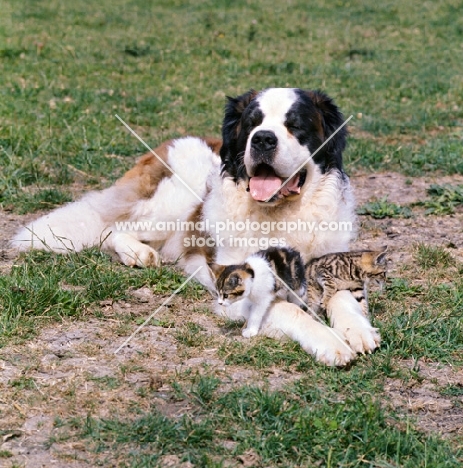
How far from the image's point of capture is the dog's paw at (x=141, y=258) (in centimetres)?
509

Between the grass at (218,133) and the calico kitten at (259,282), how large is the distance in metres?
0.18

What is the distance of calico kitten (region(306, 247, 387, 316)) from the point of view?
13.7 ft

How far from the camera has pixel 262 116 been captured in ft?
14.7

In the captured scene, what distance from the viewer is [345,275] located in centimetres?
420

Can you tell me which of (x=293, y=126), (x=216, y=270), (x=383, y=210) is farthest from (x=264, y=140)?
(x=383, y=210)

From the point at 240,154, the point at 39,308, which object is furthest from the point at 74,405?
the point at 240,154

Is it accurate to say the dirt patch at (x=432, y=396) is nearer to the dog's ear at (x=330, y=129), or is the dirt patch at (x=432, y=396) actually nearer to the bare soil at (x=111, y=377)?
the bare soil at (x=111, y=377)

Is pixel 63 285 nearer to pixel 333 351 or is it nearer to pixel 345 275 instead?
pixel 345 275

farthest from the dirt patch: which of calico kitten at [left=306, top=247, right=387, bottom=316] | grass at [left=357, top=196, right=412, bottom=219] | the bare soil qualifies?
grass at [left=357, top=196, right=412, bottom=219]

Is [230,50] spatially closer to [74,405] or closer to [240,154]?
[240,154]

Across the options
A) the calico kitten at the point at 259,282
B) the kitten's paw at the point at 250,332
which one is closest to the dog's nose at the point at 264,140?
the calico kitten at the point at 259,282

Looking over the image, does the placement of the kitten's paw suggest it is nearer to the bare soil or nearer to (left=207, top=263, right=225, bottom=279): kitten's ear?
the bare soil

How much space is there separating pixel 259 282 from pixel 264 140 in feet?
2.74

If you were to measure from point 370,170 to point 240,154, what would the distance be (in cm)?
267
